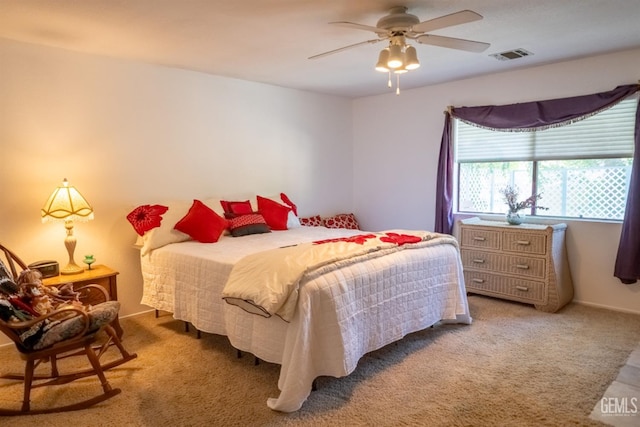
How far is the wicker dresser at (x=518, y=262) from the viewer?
3.77m

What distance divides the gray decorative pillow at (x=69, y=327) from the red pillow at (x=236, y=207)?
5.68ft

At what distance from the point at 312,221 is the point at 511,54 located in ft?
9.18

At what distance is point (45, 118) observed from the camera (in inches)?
129

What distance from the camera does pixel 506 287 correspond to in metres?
4.04

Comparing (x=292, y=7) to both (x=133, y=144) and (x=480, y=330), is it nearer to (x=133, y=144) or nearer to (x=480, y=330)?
(x=133, y=144)

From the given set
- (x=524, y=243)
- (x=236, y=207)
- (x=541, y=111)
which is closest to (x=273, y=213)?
(x=236, y=207)

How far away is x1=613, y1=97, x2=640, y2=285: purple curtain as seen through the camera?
3.55 metres

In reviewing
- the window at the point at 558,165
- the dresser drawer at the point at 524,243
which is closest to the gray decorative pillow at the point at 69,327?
the dresser drawer at the point at 524,243

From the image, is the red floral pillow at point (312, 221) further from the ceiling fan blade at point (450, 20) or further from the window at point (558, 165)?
the ceiling fan blade at point (450, 20)

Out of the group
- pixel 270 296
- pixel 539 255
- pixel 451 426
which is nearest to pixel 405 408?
pixel 451 426

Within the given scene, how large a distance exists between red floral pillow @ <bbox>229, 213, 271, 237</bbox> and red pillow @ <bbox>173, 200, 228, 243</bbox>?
0.20 m

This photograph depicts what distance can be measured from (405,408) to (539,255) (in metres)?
2.32

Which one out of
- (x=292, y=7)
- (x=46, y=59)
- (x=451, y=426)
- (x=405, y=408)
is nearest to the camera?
(x=451, y=426)

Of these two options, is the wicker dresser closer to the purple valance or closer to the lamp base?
the purple valance
